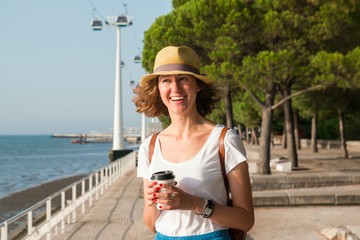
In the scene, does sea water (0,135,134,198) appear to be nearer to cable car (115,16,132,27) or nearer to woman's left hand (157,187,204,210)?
cable car (115,16,132,27)

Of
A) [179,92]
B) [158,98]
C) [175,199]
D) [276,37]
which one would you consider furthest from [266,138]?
[175,199]

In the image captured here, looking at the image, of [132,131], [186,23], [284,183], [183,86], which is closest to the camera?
[183,86]

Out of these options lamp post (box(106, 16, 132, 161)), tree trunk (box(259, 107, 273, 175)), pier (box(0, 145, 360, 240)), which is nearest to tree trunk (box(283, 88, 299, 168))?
tree trunk (box(259, 107, 273, 175))

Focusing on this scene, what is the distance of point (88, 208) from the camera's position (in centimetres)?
1216

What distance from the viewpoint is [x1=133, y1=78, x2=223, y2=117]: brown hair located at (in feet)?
8.29

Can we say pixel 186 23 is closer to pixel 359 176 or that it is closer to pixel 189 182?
pixel 359 176

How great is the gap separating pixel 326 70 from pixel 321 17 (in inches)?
79.6

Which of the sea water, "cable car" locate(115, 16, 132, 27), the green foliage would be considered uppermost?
"cable car" locate(115, 16, 132, 27)

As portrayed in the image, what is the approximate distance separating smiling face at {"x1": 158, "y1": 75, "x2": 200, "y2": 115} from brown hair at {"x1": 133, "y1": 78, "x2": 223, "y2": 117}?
0.11 meters

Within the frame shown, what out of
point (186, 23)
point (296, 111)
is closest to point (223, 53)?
point (186, 23)

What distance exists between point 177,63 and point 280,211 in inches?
344

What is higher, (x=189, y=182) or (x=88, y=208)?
(x=189, y=182)

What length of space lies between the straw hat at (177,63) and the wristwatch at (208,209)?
0.62m

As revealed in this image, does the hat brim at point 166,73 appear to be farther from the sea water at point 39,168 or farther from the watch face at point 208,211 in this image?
the sea water at point 39,168
